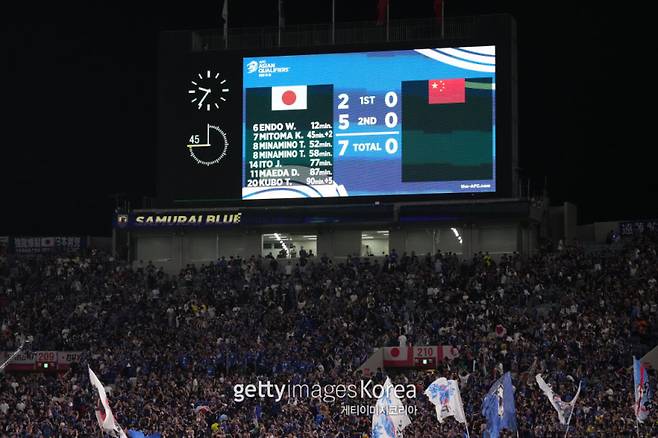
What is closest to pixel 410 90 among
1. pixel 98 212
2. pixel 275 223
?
pixel 275 223

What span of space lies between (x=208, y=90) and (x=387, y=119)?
19.9 feet

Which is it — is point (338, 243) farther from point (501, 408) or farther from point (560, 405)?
point (501, 408)

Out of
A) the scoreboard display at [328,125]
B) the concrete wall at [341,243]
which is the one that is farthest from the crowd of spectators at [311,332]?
the scoreboard display at [328,125]

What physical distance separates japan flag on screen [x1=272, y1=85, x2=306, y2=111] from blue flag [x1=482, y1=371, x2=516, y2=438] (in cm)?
2159

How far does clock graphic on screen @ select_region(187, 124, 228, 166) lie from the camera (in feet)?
167

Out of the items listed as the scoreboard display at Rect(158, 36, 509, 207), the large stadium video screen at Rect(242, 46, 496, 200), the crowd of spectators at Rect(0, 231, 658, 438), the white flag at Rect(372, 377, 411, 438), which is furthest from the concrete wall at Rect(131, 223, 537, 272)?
the white flag at Rect(372, 377, 411, 438)

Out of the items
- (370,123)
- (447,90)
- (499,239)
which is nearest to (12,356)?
(370,123)

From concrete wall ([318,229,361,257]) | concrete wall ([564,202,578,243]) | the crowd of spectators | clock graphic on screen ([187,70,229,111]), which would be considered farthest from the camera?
concrete wall ([318,229,361,257])

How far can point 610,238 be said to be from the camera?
5203 cm

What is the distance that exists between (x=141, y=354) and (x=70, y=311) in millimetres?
4677

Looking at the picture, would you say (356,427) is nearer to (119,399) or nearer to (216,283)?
(119,399)

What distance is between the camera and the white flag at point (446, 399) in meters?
31.7

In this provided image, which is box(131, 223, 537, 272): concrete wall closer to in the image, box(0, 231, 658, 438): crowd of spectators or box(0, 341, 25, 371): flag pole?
box(0, 231, 658, 438): crowd of spectators

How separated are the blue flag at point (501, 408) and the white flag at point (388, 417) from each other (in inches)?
70.3
